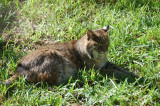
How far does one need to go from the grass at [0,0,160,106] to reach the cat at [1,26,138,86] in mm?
208

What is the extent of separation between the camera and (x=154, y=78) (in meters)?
4.89

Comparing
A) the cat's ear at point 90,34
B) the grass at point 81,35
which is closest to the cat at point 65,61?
the cat's ear at point 90,34

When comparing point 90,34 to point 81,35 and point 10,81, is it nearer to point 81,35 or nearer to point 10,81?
point 81,35

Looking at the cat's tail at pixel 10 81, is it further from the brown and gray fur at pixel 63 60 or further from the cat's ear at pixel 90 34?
the cat's ear at pixel 90 34

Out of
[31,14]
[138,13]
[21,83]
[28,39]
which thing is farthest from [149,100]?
[31,14]

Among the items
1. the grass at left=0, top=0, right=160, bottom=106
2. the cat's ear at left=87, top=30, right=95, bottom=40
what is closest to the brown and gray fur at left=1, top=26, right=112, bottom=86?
the cat's ear at left=87, top=30, right=95, bottom=40

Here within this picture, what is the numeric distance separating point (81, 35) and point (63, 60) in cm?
143

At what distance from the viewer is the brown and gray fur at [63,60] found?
4.80 metres

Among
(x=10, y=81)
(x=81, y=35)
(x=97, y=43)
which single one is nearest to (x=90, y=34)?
(x=97, y=43)

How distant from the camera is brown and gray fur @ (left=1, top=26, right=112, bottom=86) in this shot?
15.8 feet

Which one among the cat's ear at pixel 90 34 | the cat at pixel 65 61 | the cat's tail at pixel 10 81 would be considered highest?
the cat's ear at pixel 90 34

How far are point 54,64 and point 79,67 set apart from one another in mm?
739

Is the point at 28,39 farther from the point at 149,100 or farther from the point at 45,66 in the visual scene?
the point at 149,100

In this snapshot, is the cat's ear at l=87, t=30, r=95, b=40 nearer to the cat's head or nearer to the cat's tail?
the cat's head
